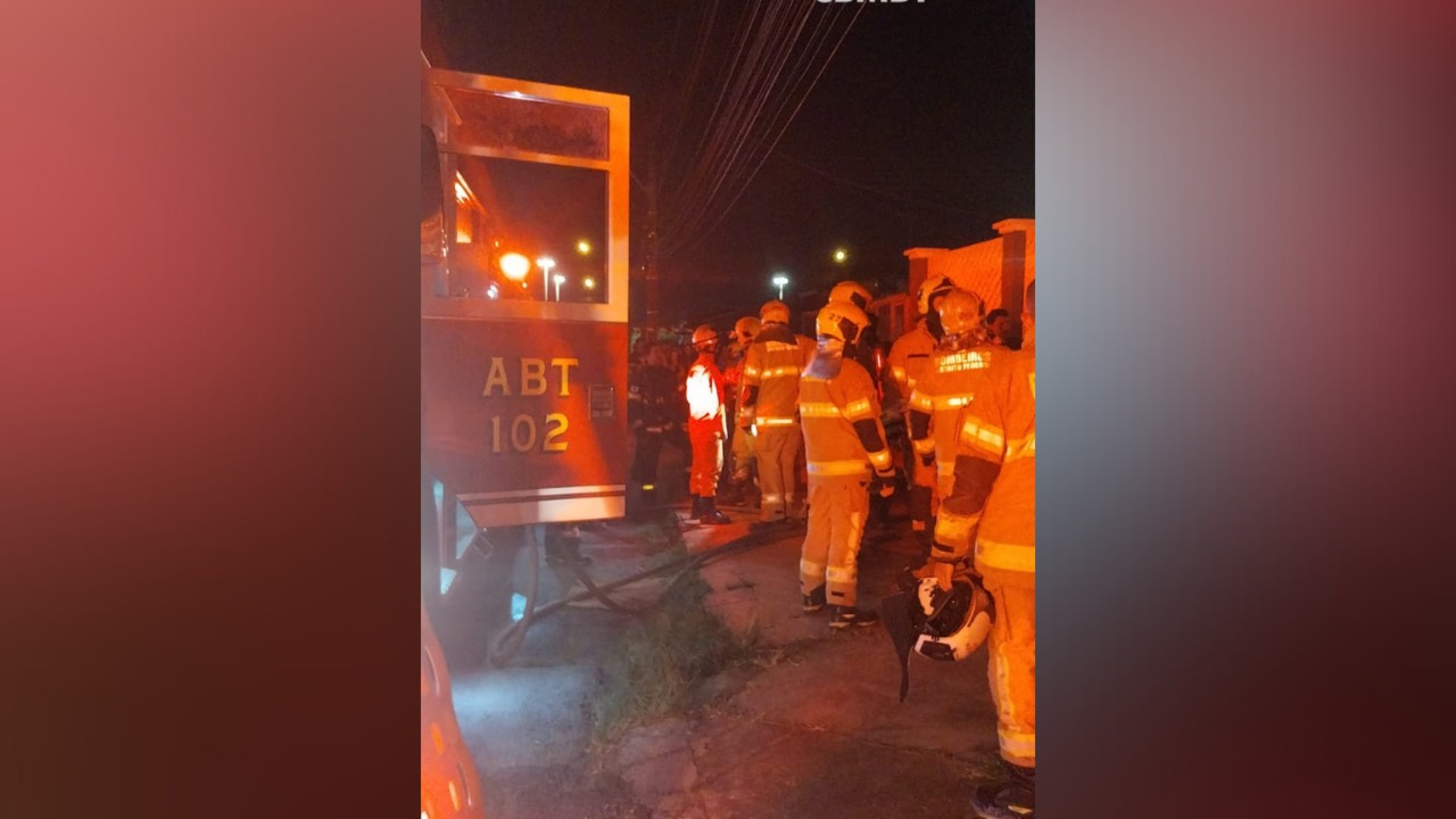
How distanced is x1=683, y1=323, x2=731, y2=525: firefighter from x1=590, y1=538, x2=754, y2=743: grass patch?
134cm

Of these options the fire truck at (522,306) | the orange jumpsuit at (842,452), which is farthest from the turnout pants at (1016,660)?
the orange jumpsuit at (842,452)

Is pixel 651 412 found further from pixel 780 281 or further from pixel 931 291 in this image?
pixel 931 291

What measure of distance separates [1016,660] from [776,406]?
104 inches

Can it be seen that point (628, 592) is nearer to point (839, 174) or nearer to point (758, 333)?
point (758, 333)

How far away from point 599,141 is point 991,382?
1.32 metres

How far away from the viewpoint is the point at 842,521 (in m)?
3.54

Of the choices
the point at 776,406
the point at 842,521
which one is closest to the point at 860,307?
the point at 776,406

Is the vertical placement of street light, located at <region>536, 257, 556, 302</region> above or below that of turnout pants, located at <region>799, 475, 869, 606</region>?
above

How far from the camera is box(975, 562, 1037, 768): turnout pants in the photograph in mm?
2184

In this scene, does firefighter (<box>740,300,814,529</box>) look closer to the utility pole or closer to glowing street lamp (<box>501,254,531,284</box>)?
the utility pole

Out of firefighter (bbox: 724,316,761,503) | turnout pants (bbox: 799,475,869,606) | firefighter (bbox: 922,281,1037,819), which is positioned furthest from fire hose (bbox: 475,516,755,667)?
firefighter (bbox: 922,281,1037,819)

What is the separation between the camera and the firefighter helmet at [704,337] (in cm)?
459

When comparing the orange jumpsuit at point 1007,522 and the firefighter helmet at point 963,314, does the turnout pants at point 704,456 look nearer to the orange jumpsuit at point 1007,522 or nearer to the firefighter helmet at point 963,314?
the firefighter helmet at point 963,314

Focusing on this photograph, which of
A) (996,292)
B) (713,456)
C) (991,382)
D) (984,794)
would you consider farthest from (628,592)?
(996,292)
